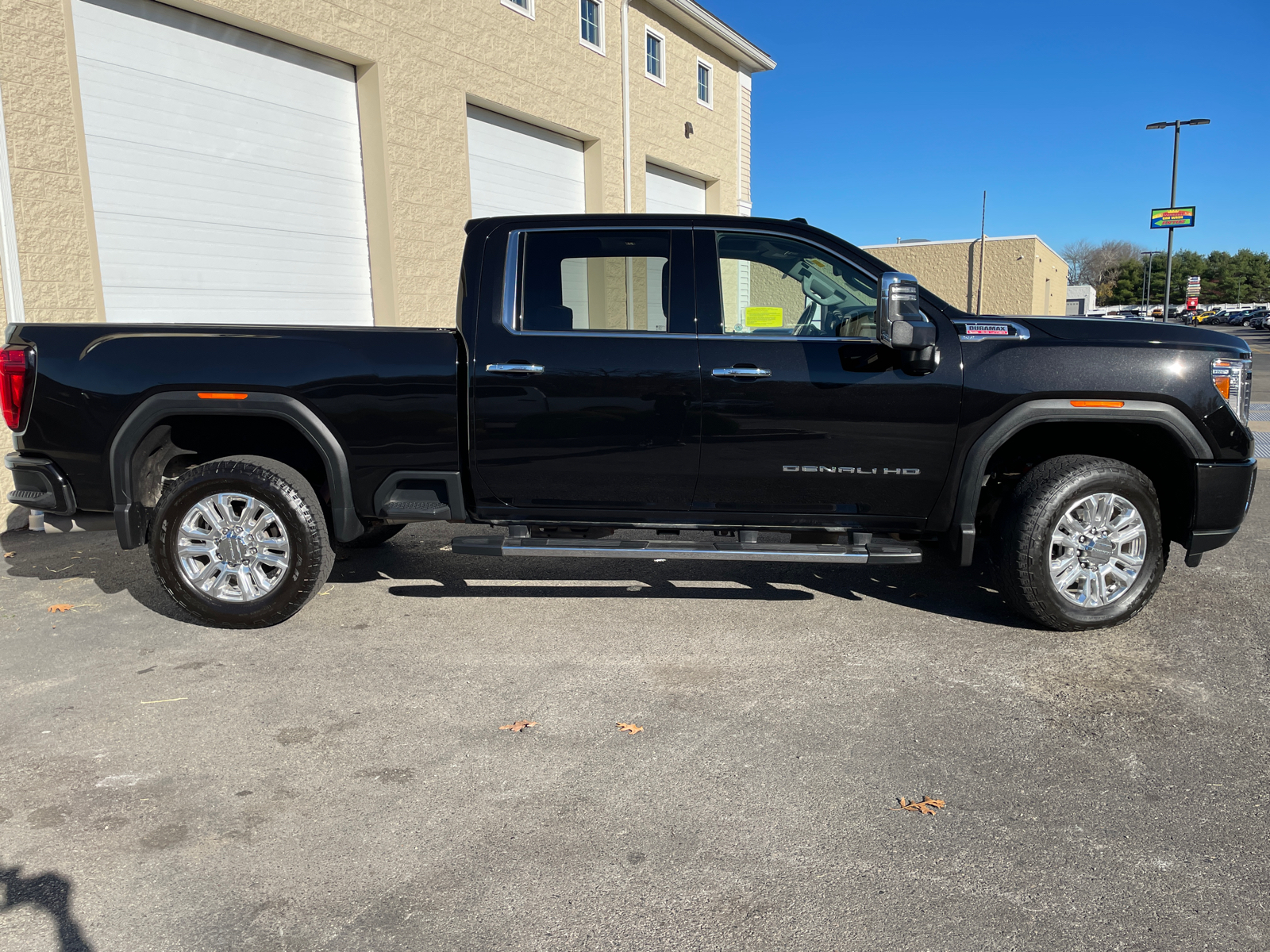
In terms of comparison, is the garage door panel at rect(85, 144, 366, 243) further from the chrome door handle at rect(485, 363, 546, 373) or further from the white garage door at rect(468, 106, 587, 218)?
the chrome door handle at rect(485, 363, 546, 373)

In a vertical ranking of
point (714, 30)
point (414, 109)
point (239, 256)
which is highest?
point (714, 30)

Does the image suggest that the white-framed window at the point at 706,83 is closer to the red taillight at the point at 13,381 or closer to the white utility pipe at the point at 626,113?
the white utility pipe at the point at 626,113

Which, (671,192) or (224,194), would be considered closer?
(224,194)

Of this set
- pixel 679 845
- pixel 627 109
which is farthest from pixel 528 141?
pixel 679 845

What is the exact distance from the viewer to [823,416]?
457 cm

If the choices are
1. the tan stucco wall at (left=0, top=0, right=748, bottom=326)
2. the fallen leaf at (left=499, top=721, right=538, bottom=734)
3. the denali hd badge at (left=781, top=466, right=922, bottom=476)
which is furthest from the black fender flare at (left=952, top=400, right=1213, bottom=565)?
the tan stucco wall at (left=0, top=0, right=748, bottom=326)

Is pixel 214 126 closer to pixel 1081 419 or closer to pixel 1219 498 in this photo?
pixel 1081 419

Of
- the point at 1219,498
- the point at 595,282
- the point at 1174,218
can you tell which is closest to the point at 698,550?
the point at 595,282

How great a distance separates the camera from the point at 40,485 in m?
→ 4.73

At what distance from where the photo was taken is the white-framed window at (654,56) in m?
15.6

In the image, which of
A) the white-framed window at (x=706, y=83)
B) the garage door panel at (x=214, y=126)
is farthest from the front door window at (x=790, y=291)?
the white-framed window at (x=706, y=83)

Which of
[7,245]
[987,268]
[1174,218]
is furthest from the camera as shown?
[987,268]

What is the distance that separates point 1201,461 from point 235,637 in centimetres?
496

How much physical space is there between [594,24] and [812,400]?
39.0 ft
